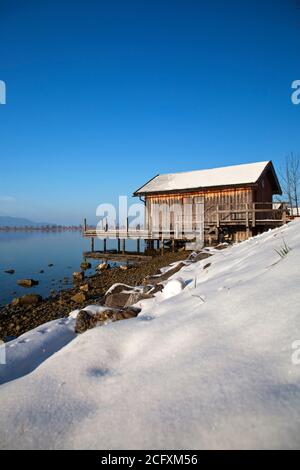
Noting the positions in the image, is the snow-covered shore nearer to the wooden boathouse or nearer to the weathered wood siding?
the wooden boathouse

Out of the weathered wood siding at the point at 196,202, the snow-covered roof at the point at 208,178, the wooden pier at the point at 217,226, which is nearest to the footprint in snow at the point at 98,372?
the wooden pier at the point at 217,226

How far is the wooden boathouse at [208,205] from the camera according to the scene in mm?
17953

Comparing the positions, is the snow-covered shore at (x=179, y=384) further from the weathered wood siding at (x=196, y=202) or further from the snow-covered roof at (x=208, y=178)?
the snow-covered roof at (x=208, y=178)

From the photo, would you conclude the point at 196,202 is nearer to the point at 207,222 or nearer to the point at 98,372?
the point at 207,222

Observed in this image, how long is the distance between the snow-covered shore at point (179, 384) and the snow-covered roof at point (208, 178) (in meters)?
17.0

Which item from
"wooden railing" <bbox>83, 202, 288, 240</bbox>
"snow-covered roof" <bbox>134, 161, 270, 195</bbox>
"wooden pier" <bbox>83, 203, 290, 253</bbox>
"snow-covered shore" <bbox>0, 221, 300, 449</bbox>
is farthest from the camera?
"snow-covered roof" <bbox>134, 161, 270, 195</bbox>

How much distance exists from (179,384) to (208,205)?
18785mm

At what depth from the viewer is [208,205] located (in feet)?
64.3

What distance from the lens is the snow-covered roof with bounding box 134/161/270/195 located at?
18672mm

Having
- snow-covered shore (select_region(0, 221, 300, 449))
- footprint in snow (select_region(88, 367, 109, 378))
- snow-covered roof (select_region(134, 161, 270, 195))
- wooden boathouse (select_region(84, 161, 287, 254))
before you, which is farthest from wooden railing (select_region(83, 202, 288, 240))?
footprint in snow (select_region(88, 367, 109, 378))

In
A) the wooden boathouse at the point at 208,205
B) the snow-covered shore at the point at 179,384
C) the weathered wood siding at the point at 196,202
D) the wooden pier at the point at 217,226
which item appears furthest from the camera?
the weathered wood siding at the point at 196,202

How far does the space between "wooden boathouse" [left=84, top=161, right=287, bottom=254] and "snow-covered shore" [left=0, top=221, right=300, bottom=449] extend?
1474cm

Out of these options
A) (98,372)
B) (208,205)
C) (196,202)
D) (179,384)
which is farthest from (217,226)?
(179,384)
